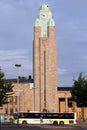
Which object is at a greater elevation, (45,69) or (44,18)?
(44,18)

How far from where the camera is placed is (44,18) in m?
131

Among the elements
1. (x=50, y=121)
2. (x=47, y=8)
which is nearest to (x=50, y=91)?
(x=47, y=8)

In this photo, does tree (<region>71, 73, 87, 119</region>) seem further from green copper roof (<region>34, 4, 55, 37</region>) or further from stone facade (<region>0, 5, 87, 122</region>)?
green copper roof (<region>34, 4, 55, 37</region>)

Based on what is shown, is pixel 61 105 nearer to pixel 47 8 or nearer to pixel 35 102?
pixel 35 102

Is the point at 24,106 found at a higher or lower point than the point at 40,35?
lower

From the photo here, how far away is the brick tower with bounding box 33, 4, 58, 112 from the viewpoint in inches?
4926

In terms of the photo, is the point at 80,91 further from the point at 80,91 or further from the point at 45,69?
the point at 45,69

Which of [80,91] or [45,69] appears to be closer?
[80,91]

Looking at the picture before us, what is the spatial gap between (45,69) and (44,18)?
616 inches

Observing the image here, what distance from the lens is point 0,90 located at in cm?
8250

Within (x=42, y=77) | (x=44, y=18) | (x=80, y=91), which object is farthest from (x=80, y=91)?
(x=44, y=18)

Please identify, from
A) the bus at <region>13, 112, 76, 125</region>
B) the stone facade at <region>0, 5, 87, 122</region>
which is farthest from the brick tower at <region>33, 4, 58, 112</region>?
the bus at <region>13, 112, 76, 125</region>

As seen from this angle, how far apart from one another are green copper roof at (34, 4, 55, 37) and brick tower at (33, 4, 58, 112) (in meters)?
0.68

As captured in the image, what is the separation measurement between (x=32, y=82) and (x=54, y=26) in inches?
743
